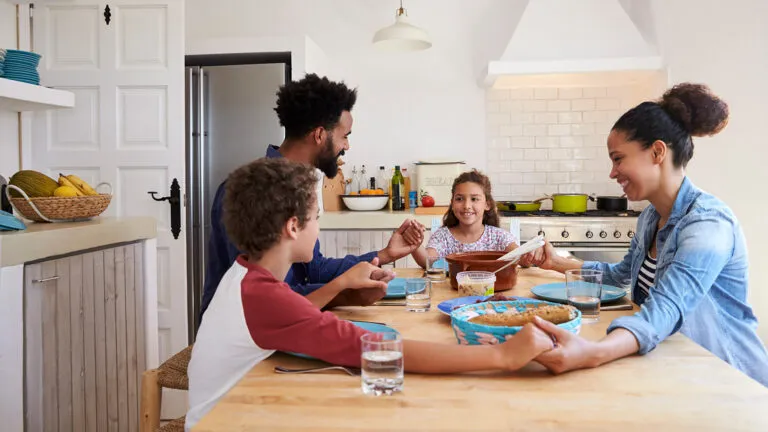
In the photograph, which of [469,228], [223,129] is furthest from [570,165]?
[223,129]

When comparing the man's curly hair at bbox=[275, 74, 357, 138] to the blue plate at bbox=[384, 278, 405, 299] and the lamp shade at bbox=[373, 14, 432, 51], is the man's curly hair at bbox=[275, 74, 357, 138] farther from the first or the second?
the lamp shade at bbox=[373, 14, 432, 51]

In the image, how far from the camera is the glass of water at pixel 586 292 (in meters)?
1.57

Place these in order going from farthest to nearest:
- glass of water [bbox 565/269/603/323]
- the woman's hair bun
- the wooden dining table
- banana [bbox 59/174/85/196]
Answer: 1. banana [bbox 59/174/85/196]
2. the woman's hair bun
3. glass of water [bbox 565/269/603/323]
4. the wooden dining table

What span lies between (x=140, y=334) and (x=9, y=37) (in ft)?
6.29

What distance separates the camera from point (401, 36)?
3.90m

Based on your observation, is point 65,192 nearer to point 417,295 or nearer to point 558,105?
point 417,295

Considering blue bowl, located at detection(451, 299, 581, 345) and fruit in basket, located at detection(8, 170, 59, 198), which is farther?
fruit in basket, located at detection(8, 170, 59, 198)

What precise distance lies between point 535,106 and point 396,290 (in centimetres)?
317

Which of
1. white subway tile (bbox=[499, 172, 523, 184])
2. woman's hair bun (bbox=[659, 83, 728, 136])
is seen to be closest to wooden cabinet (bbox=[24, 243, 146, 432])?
woman's hair bun (bbox=[659, 83, 728, 136])

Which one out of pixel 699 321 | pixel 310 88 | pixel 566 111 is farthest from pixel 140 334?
pixel 566 111

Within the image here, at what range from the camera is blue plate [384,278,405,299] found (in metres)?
1.90

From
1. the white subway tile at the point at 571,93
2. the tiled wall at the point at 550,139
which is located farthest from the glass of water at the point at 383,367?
the white subway tile at the point at 571,93

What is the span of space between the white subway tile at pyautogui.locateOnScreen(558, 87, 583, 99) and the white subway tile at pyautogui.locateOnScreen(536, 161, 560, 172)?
491 millimetres

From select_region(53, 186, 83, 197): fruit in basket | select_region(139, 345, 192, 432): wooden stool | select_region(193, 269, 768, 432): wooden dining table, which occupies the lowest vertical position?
select_region(139, 345, 192, 432): wooden stool
